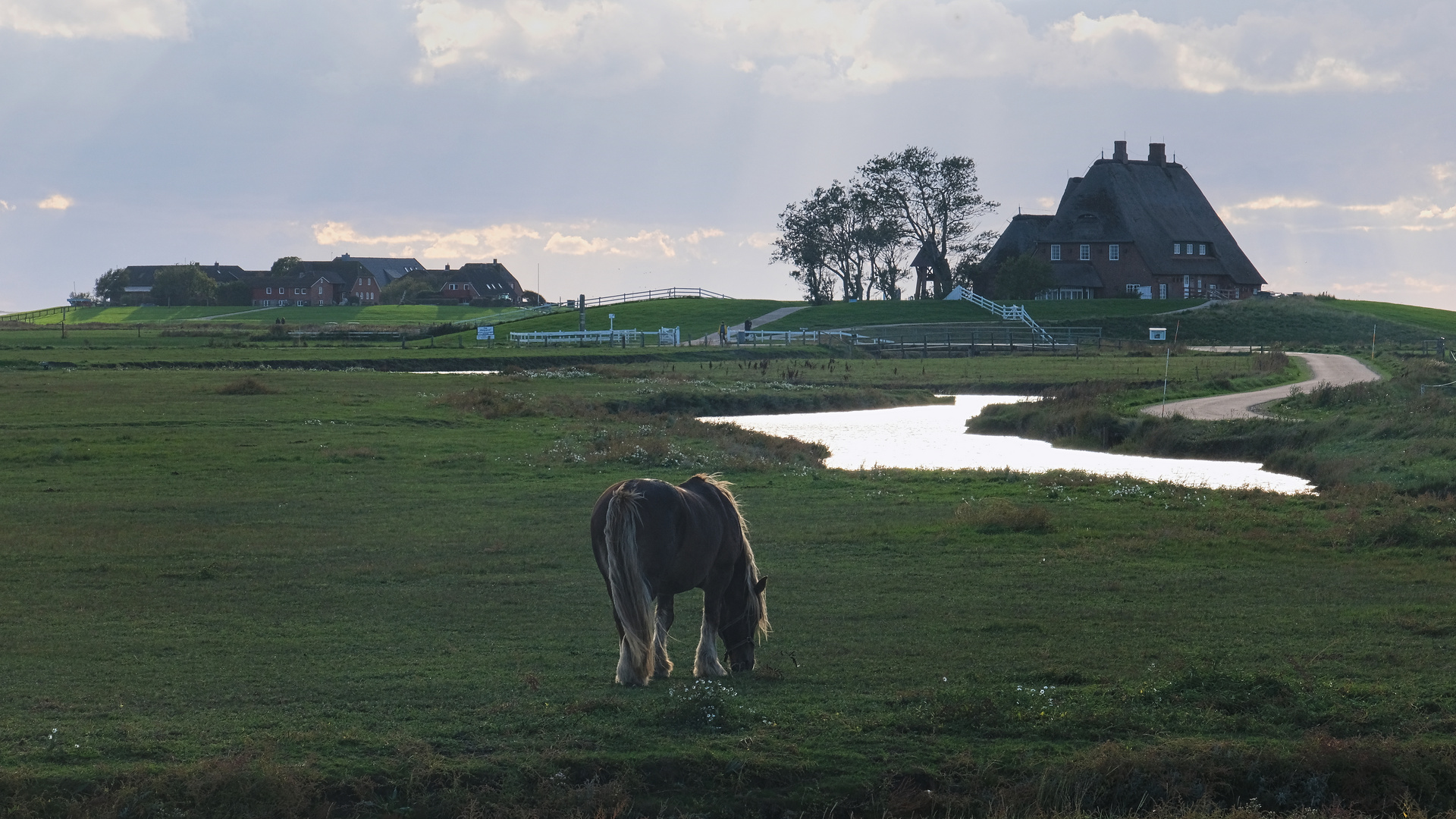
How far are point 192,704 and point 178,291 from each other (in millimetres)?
157027

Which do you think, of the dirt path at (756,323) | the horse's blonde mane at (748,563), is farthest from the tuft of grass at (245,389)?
the dirt path at (756,323)

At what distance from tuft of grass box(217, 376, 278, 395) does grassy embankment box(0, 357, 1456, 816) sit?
17.6 m

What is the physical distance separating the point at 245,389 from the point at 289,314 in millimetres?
98163

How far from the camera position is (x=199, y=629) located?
13.2 metres

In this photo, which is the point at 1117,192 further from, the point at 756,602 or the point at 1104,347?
the point at 756,602

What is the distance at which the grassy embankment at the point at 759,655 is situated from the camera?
8930 millimetres

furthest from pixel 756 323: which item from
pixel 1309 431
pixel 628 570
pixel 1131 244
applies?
pixel 628 570

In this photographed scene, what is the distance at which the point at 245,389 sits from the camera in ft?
147

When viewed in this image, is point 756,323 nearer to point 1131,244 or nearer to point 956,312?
point 956,312

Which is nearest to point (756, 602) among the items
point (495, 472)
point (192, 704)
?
point (192, 704)

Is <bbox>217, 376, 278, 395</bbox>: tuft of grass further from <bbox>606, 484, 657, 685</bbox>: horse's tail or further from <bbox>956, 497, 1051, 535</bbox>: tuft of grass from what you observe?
<bbox>606, 484, 657, 685</bbox>: horse's tail

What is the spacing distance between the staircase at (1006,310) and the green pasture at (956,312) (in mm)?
534

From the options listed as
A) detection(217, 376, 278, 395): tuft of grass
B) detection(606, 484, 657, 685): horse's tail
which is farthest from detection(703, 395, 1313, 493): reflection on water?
detection(606, 484, 657, 685): horse's tail

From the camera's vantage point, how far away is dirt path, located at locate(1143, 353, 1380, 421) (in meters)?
40.1
